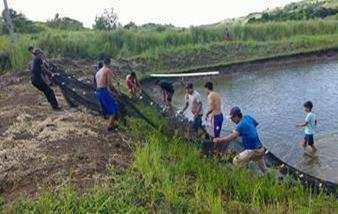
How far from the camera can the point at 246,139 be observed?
445 inches

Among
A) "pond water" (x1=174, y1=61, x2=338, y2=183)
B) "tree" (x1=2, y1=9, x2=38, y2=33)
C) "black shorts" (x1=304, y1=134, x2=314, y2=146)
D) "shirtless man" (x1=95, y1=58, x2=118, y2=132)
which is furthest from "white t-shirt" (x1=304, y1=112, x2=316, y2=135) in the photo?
"tree" (x1=2, y1=9, x2=38, y2=33)

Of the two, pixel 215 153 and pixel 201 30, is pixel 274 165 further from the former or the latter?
pixel 201 30

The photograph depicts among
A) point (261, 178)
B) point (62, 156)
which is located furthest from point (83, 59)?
point (261, 178)

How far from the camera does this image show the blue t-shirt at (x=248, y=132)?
1112 centimetres

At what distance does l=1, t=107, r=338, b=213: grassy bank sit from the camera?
8930mm

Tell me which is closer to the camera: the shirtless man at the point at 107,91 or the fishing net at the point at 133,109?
the fishing net at the point at 133,109

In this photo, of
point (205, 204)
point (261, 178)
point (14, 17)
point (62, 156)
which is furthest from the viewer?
point (14, 17)

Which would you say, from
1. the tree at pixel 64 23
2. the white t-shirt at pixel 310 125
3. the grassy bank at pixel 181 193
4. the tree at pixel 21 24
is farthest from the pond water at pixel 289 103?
the tree at pixel 64 23

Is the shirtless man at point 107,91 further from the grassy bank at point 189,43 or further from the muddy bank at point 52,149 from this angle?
the grassy bank at point 189,43

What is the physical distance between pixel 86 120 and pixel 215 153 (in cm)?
376

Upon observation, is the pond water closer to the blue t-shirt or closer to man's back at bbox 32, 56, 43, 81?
the blue t-shirt

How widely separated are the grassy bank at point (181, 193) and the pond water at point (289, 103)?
3.30 metres

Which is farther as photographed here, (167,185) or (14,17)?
(14,17)

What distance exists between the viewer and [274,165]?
11.6m
